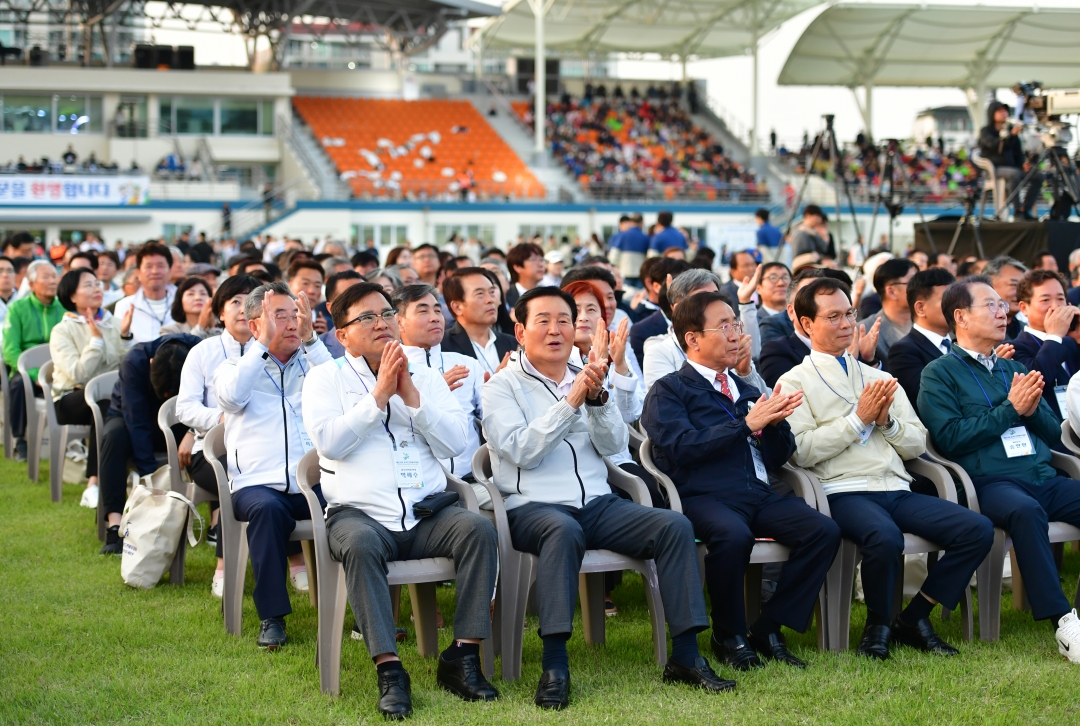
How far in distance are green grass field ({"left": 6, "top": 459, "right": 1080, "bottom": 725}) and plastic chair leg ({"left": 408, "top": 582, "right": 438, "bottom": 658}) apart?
2.2 inches

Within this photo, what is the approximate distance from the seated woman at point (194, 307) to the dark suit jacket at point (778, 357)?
106 inches

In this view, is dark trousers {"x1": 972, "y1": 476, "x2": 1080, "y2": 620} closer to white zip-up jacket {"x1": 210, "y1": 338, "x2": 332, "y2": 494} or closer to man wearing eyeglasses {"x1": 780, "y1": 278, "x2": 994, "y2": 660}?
man wearing eyeglasses {"x1": 780, "y1": 278, "x2": 994, "y2": 660}

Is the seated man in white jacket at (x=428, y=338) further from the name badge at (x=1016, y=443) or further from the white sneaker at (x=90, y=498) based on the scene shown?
Result: the white sneaker at (x=90, y=498)

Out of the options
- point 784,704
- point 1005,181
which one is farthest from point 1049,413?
point 1005,181

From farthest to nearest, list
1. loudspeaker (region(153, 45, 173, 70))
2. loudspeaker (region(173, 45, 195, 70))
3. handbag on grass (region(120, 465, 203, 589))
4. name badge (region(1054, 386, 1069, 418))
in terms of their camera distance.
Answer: loudspeaker (region(173, 45, 195, 70)) → loudspeaker (region(153, 45, 173, 70)) → name badge (region(1054, 386, 1069, 418)) → handbag on grass (region(120, 465, 203, 589))

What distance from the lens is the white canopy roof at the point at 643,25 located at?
35812 millimetres

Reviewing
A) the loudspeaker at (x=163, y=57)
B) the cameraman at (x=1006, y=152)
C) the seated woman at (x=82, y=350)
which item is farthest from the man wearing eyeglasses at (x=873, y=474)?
the loudspeaker at (x=163, y=57)

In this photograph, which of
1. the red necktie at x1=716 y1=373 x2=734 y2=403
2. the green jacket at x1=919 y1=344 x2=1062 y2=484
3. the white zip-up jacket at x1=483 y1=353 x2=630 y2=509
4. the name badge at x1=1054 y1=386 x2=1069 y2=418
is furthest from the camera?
the name badge at x1=1054 y1=386 x2=1069 y2=418

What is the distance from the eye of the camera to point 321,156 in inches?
1336

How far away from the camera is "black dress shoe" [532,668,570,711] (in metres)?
3.87

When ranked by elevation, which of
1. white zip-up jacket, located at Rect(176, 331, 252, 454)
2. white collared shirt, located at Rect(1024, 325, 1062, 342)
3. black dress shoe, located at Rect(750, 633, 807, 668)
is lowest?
black dress shoe, located at Rect(750, 633, 807, 668)

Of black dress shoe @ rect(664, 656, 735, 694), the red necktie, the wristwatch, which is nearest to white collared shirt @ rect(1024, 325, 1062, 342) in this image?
the red necktie

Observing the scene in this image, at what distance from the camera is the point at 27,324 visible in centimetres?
786

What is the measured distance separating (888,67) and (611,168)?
993 cm
